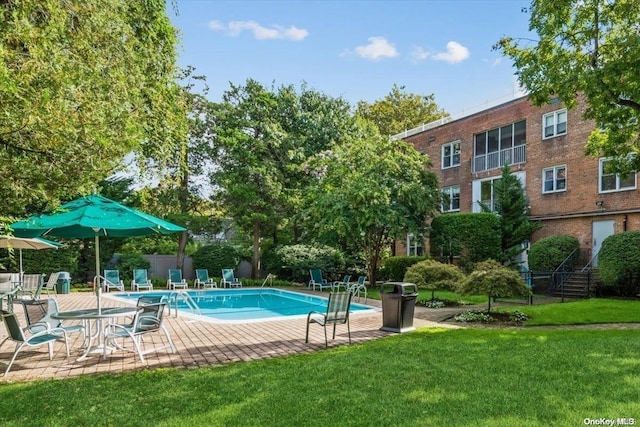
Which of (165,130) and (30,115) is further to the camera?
(165,130)

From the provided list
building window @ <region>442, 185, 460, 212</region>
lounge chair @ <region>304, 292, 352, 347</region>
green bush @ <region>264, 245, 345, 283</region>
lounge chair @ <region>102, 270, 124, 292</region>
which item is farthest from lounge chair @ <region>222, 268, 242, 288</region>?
lounge chair @ <region>304, 292, 352, 347</region>

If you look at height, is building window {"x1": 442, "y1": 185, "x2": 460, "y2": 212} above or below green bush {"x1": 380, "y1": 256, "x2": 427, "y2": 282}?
above

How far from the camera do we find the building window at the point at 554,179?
842 inches

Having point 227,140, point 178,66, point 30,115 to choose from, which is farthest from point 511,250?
point 30,115

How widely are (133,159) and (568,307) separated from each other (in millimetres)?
11991

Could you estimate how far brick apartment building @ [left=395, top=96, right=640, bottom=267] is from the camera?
19609mm

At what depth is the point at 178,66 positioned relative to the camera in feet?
35.8

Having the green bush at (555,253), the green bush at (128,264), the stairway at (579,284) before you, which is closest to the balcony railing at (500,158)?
the green bush at (555,253)

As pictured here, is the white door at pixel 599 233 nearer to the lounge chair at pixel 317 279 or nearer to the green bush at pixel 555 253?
the green bush at pixel 555 253

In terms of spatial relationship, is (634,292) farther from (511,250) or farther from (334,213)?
(334,213)

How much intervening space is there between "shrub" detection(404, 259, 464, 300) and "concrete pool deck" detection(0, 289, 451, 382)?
314cm

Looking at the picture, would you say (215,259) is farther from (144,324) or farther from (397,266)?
(144,324)

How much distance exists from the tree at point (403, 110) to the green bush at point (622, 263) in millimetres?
26811

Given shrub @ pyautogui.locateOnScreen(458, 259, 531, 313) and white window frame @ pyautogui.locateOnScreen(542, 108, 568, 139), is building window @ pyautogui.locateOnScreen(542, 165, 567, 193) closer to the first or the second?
white window frame @ pyautogui.locateOnScreen(542, 108, 568, 139)
